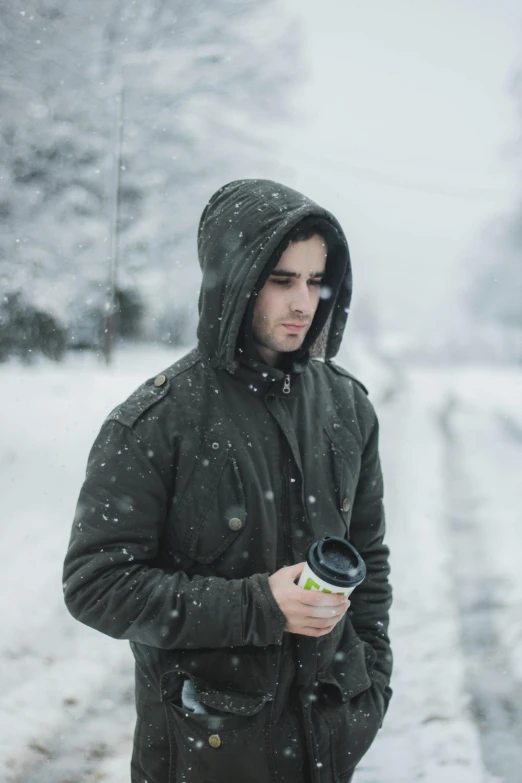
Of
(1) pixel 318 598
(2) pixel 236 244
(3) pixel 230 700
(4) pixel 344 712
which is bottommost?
(4) pixel 344 712

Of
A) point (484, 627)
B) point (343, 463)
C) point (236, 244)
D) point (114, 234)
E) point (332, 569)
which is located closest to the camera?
point (332, 569)

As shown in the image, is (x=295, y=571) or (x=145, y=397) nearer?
(x=295, y=571)

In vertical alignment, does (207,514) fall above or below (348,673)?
above

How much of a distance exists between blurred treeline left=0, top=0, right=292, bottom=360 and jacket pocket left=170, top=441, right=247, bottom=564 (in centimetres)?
500

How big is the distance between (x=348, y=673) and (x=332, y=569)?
0.68 m

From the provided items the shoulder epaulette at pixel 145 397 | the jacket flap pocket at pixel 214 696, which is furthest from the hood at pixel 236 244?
the jacket flap pocket at pixel 214 696

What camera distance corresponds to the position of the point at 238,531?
1829 millimetres

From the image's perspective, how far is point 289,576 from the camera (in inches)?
65.2

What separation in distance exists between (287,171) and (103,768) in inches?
393

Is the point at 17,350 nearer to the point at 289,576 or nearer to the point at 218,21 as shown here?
the point at 289,576

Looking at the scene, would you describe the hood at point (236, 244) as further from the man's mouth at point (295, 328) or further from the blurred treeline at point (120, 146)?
the blurred treeline at point (120, 146)

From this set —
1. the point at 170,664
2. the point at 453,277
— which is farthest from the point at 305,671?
the point at 453,277

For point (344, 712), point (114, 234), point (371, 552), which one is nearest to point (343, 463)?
point (371, 552)

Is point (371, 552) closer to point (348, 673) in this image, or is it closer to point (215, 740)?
point (348, 673)
